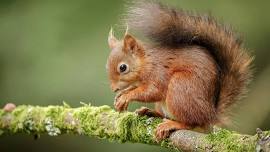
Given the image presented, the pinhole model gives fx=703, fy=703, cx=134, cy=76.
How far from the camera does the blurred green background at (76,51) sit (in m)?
5.56

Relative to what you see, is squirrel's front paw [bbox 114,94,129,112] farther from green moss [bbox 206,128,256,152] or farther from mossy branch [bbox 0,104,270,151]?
green moss [bbox 206,128,256,152]

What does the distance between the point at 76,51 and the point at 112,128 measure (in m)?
2.48

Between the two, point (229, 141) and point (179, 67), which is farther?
point (179, 67)

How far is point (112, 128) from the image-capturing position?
3.43m

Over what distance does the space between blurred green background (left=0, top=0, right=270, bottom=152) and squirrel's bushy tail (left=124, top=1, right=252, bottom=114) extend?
177cm

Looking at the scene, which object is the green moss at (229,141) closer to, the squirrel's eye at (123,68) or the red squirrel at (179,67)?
the red squirrel at (179,67)

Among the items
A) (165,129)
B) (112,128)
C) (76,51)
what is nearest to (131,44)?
(112,128)

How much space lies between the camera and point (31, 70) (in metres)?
6.26

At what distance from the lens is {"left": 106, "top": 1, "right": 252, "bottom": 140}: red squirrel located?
10.9 ft

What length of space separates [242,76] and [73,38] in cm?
281

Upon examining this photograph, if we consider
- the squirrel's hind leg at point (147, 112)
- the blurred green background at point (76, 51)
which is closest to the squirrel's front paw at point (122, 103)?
the squirrel's hind leg at point (147, 112)

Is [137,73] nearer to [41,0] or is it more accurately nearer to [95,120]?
[95,120]

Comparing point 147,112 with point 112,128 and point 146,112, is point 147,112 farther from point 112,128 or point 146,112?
point 112,128

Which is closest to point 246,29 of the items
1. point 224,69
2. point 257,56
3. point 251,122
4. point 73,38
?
point 257,56
